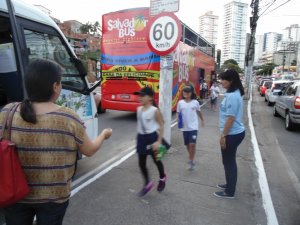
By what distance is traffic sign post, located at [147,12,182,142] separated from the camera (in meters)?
5.64

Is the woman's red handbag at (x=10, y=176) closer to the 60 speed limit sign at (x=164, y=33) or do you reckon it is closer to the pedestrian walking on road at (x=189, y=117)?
the pedestrian walking on road at (x=189, y=117)

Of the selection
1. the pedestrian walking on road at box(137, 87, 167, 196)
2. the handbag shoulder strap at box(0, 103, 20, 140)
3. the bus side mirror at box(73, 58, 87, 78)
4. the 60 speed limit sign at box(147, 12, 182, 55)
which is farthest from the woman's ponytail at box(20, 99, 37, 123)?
the 60 speed limit sign at box(147, 12, 182, 55)

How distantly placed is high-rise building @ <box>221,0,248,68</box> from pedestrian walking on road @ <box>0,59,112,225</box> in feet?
113

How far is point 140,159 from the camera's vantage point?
409 cm

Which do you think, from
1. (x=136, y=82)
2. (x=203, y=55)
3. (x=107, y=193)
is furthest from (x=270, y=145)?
(x=203, y=55)

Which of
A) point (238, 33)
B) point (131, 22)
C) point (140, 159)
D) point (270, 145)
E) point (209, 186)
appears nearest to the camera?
point (140, 159)

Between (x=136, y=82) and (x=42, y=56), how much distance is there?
5.66 metres

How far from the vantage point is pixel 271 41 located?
11119 centimetres

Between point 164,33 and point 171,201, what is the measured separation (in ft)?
11.1

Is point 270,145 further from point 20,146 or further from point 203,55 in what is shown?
point 203,55

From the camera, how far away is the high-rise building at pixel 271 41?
106 m

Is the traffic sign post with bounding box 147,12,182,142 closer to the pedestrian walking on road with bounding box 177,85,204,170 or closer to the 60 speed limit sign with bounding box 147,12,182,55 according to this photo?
the 60 speed limit sign with bounding box 147,12,182,55

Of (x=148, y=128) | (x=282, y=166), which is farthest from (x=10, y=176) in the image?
(x=282, y=166)

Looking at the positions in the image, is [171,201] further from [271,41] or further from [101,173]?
[271,41]
